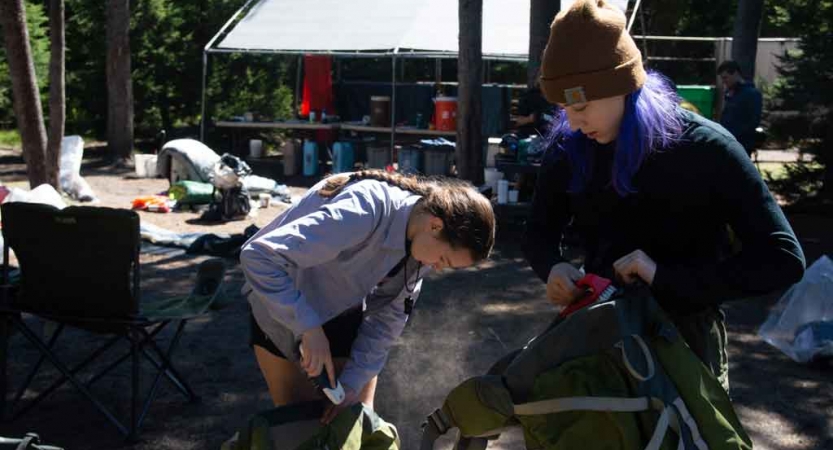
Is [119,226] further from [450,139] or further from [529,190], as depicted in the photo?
[450,139]

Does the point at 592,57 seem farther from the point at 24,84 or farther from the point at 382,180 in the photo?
the point at 24,84

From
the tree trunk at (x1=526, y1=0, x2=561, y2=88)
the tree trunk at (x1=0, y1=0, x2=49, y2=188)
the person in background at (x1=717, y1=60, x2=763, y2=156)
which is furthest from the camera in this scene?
the tree trunk at (x1=526, y1=0, x2=561, y2=88)

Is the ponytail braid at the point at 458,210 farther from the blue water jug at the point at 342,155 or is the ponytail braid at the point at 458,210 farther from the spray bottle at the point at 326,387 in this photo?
the blue water jug at the point at 342,155

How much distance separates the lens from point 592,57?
210cm

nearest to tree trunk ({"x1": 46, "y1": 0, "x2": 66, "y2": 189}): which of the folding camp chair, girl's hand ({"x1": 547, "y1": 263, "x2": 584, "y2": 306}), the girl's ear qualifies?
the folding camp chair

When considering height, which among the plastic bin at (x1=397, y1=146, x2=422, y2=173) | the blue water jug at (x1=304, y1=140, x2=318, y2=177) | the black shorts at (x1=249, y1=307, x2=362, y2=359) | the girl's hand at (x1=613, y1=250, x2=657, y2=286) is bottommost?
the blue water jug at (x1=304, y1=140, x2=318, y2=177)

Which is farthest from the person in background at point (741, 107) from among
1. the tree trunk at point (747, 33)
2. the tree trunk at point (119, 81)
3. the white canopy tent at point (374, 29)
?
the tree trunk at point (119, 81)

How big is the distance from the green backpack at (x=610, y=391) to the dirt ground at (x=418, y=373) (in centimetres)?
194

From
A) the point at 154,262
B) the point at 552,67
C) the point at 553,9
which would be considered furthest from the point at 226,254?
the point at 552,67

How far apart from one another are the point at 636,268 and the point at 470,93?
27.5ft

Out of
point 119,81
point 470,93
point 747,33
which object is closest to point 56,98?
point 119,81

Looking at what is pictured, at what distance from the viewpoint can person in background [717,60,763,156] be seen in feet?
29.3

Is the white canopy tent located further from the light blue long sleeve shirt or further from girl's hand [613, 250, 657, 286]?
girl's hand [613, 250, 657, 286]

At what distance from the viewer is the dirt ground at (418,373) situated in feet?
13.8
